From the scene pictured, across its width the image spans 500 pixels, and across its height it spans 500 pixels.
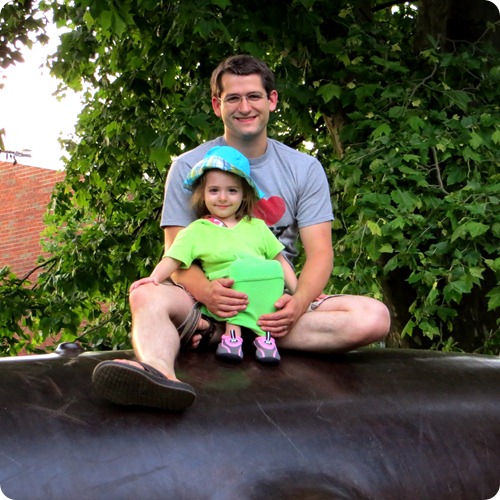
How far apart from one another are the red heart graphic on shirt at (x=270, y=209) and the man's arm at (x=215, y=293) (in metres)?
0.44

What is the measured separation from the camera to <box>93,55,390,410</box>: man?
2.46 metres

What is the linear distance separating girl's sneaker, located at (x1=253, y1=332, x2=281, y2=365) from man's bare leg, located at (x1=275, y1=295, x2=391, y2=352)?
153 millimetres

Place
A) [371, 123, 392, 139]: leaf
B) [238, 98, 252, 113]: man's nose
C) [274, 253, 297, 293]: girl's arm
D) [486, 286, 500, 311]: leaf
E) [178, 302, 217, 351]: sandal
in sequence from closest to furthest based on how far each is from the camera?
[178, 302, 217, 351]: sandal, [274, 253, 297, 293]: girl's arm, [238, 98, 252, 113]: man's nose, [486, 286, 500, 311]: leaf, [371, 123, 392, 139]: leaf

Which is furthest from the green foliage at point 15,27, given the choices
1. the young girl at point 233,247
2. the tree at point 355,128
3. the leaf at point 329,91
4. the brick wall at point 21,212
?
the brick wall at point 21,212

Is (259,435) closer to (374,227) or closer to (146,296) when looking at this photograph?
(146,296)

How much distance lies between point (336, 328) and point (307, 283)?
0.20 meters

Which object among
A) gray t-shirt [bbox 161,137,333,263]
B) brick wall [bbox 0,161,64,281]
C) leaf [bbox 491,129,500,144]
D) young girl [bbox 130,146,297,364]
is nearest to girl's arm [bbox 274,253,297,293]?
young girl [bbox 130,146,297,364]

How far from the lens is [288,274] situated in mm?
3365

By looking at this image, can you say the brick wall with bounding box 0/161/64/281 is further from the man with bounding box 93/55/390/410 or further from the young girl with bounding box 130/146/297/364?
the young girl with bounding box 130/146/297/364

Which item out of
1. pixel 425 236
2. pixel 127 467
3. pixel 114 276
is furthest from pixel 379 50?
pixel 127 467

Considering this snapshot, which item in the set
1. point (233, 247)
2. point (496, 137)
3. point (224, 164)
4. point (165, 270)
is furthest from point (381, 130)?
point (165, 270)

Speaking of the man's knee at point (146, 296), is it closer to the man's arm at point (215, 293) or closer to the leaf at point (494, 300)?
the man's arm at point (215, 293)

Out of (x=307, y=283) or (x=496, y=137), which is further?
Answer: (x=496, y=137)

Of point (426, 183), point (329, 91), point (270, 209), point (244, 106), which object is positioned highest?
point (329, 91)
